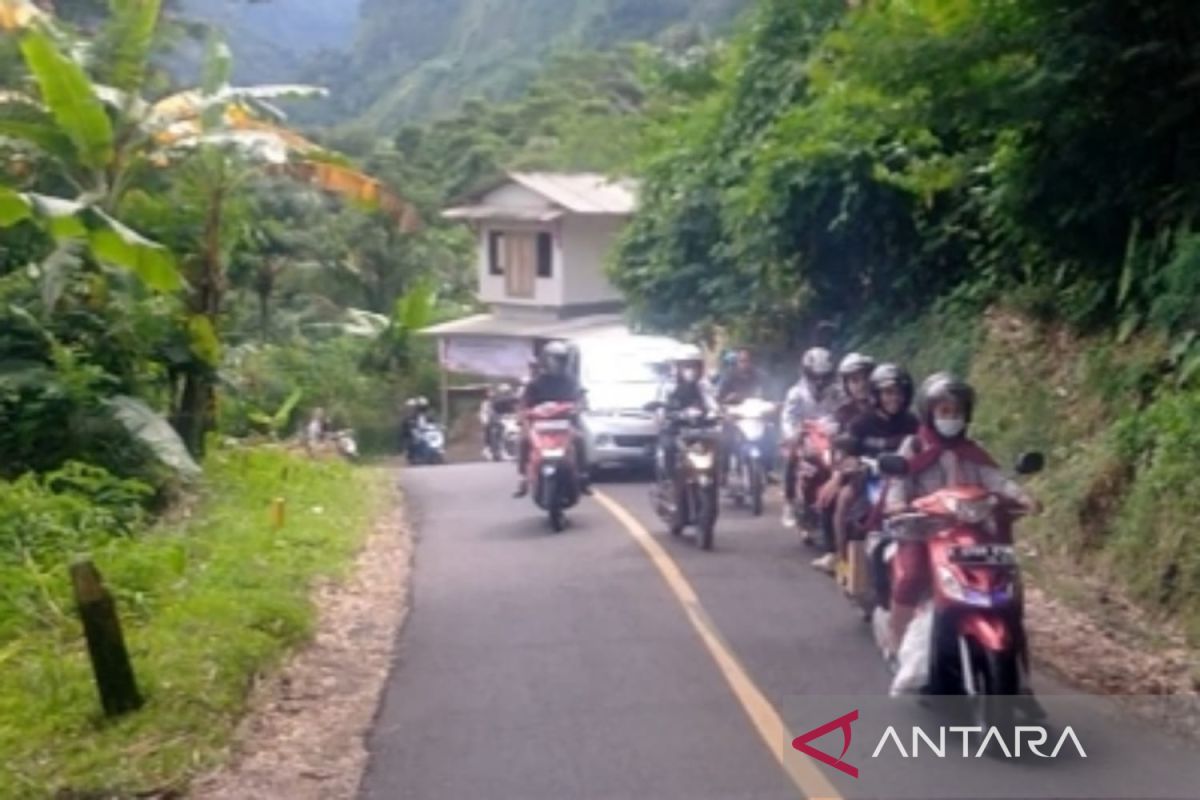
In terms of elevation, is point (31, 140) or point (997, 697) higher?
point (31, 140)

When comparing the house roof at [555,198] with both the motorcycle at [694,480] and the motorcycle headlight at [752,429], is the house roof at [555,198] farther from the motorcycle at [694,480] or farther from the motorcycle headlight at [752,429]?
the motorcycle at [694,480]

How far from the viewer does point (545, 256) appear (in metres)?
47.2

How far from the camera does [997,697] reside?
353 inches

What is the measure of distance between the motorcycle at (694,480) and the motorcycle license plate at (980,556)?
738cm

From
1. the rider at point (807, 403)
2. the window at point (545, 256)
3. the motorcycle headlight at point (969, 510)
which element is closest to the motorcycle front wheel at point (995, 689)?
the motorcycle headlight at point (969, 510)

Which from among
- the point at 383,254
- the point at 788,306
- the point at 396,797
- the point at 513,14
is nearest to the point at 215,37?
the point at 788,306

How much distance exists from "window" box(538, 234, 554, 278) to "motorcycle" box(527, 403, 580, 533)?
1118 inches

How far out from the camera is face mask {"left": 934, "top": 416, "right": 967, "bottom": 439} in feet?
33.2

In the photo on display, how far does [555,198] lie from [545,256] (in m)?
2.25

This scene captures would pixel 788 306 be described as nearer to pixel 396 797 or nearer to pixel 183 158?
pixel 183 158

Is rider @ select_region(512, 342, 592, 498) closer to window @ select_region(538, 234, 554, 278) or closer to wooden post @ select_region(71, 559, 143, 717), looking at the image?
wooden post @ select_region(71, 559, 143, 717)

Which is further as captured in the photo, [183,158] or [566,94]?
[566,94]

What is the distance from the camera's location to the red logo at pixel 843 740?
864cm

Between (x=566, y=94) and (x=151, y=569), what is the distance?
145 feet
